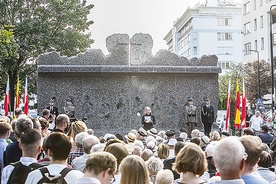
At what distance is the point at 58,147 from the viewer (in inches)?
202

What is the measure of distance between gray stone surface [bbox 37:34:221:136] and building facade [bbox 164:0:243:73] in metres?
61.9

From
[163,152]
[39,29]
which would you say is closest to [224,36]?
[39,29]

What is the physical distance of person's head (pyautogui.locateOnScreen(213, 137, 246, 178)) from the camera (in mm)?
3963

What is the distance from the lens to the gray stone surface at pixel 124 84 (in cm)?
2372

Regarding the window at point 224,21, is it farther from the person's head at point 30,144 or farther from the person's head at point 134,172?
the person's head at point 134,172

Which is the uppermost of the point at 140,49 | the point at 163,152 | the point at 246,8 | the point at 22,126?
the point at 246,8

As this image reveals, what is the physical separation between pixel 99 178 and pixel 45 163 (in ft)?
4.30

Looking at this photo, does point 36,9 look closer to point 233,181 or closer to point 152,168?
point 152,168

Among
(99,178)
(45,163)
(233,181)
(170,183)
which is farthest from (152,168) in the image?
(233,181)

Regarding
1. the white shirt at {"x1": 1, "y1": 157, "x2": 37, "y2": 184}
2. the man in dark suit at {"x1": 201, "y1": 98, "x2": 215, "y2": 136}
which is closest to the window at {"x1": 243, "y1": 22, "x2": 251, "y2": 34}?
the man in dark suit at {"x1": 201, "y1": 98, "x2": 215, "y2": 136}

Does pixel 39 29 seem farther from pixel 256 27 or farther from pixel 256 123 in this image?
pixel 256 27

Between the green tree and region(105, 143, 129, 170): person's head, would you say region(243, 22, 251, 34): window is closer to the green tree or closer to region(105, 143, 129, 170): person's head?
the green tree

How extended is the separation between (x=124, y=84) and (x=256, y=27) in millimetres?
39439

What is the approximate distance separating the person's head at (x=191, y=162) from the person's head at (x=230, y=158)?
1058 mm
